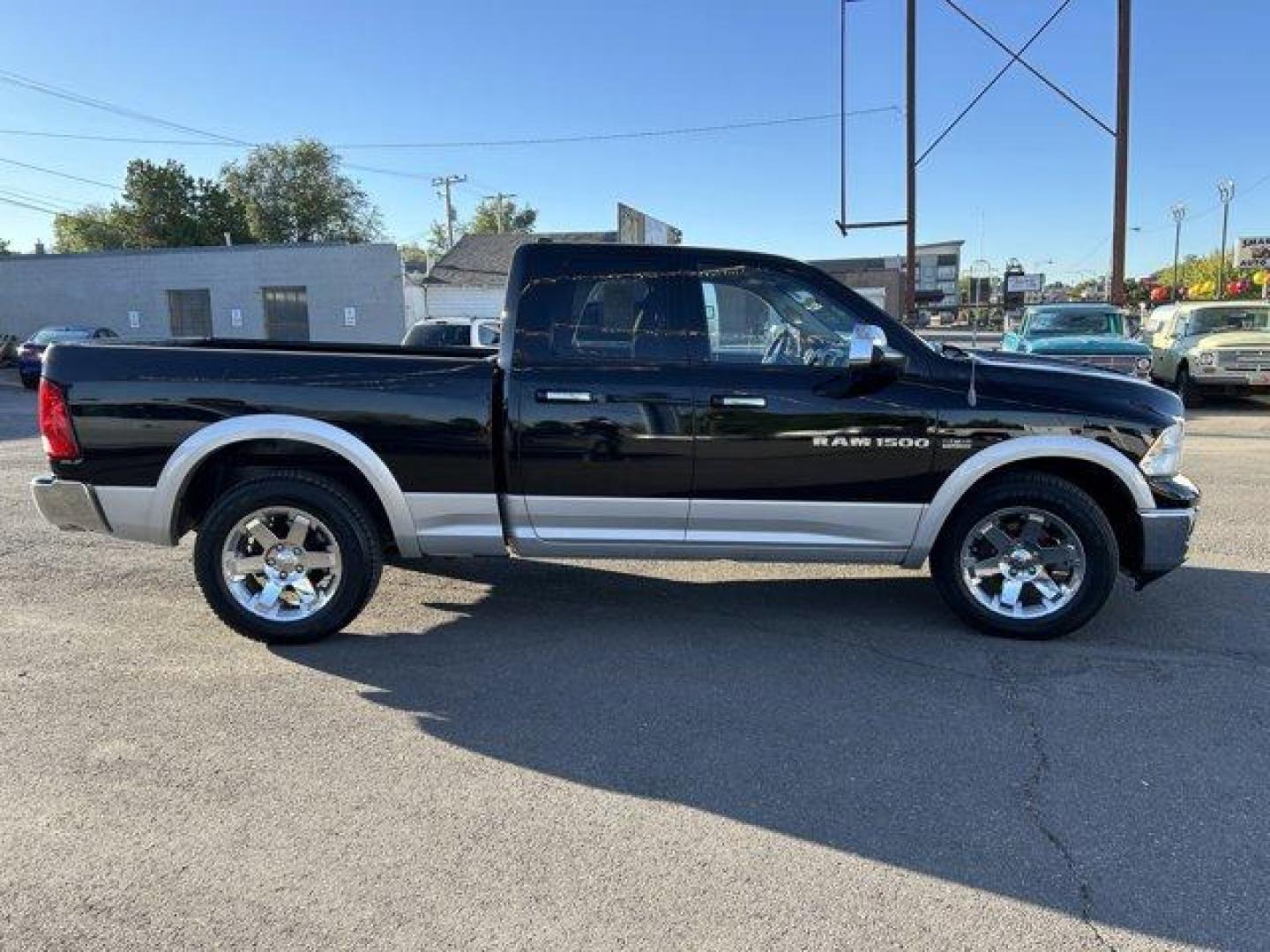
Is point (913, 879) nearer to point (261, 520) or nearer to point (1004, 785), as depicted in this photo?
point (1004, 785)

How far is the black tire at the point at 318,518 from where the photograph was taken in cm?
478

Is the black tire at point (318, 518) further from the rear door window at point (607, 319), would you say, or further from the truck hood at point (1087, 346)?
the truck hood at point (1087, 346)

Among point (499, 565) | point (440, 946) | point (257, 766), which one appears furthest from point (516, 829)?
point (499, 565)

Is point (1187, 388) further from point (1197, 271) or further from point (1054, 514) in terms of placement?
point (1197, 271)

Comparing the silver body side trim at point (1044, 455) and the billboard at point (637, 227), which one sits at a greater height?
the billboard at point (637, 227)

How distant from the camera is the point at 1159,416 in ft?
15.7

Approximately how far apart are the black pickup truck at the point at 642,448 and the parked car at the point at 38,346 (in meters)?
19.6

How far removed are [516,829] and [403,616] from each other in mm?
2403

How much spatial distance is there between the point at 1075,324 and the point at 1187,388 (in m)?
2.84

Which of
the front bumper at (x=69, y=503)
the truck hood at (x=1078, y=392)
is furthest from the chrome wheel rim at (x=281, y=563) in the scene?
the truck hood at (x=1078, y=392)

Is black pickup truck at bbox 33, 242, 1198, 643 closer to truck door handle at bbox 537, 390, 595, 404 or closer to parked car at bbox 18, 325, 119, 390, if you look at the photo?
truck door handle at bbox 537, 390, 595, 404

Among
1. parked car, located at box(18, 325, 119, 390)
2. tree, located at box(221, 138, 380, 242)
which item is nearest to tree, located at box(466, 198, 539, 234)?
tree, located at box(221, 138, 380, 242)

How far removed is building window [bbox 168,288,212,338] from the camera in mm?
32875

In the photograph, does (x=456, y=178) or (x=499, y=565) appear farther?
(x=456, y=178)
